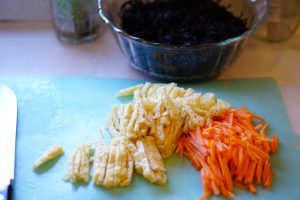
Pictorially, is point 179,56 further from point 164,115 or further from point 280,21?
point 280,21

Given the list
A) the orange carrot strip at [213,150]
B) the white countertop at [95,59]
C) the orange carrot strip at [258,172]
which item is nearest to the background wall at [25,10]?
the white countertop at [95,59]

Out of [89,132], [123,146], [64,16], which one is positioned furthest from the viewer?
[64,16]

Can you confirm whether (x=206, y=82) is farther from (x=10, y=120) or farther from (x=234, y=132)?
(x=10, y=120)

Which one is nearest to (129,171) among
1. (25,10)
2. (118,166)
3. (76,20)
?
(118,166)

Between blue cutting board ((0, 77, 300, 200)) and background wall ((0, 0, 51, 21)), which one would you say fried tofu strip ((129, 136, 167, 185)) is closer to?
blue cutting board ((0, 77, 300, 200))

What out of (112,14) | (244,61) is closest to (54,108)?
(112,14)
